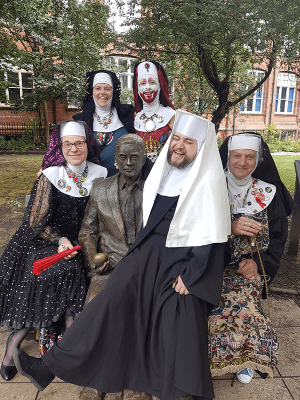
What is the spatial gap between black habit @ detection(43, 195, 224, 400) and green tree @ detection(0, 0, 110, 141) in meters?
8.10

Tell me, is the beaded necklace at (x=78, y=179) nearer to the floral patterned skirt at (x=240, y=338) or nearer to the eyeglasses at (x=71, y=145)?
the eyeglasses at (x=71, y=145)

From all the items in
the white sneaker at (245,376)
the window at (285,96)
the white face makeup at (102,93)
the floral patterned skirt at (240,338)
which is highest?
the window at (285,96)

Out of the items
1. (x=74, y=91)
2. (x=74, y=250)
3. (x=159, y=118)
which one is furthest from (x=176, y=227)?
(x=74, y=91)

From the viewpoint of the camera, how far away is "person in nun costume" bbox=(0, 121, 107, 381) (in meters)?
2.54

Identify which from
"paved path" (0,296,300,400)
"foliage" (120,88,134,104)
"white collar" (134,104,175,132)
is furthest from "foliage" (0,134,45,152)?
"paved path" (0,296,300,400)

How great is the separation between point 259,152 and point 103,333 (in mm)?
1889

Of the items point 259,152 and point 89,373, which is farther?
point 259,152

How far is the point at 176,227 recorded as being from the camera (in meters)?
2.18

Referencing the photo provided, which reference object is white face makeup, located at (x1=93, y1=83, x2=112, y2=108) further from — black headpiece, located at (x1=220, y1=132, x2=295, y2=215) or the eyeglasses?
black headpiece, located at (x1=220, y1=132, x2=295, y2=215)

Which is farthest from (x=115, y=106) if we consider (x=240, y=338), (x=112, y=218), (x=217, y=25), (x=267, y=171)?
(x=217, y=25)

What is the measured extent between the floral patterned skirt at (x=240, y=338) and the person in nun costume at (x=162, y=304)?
1.06 ft

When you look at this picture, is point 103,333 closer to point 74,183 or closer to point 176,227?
point 176,227

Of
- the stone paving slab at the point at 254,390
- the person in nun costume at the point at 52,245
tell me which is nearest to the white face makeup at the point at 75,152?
the person in nun costume at the point at 52,245

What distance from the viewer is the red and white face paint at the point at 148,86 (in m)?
3.32
